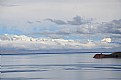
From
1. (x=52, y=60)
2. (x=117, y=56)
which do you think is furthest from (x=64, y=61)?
(x=117, y=56)

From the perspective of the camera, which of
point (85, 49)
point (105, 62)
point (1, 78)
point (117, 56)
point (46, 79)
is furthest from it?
point (105, 62)

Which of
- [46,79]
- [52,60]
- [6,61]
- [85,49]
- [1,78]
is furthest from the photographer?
[52,60]

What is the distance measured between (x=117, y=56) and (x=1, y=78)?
9.59ft

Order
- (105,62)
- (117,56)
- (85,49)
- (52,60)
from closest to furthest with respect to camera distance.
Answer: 1. (85,49)
2. (117,56)
3. (105,62)
4. (52,60)

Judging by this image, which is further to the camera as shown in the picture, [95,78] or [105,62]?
[105,62]

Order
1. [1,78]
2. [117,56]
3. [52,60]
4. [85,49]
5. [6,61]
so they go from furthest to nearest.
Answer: [52,60], [6,61], [117,56], [85,49], [1,78]

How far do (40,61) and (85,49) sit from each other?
13.2ft

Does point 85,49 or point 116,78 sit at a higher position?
point 85,49

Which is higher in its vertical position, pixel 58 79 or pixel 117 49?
pixel 117 49

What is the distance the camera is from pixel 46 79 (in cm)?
610

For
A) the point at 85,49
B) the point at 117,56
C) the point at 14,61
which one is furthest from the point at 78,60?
the point at 85,49

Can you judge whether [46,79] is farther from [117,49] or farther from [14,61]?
[14,61]

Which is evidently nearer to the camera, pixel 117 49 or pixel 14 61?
pixel 117 49

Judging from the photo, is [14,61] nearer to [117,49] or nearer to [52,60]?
[52,60]
